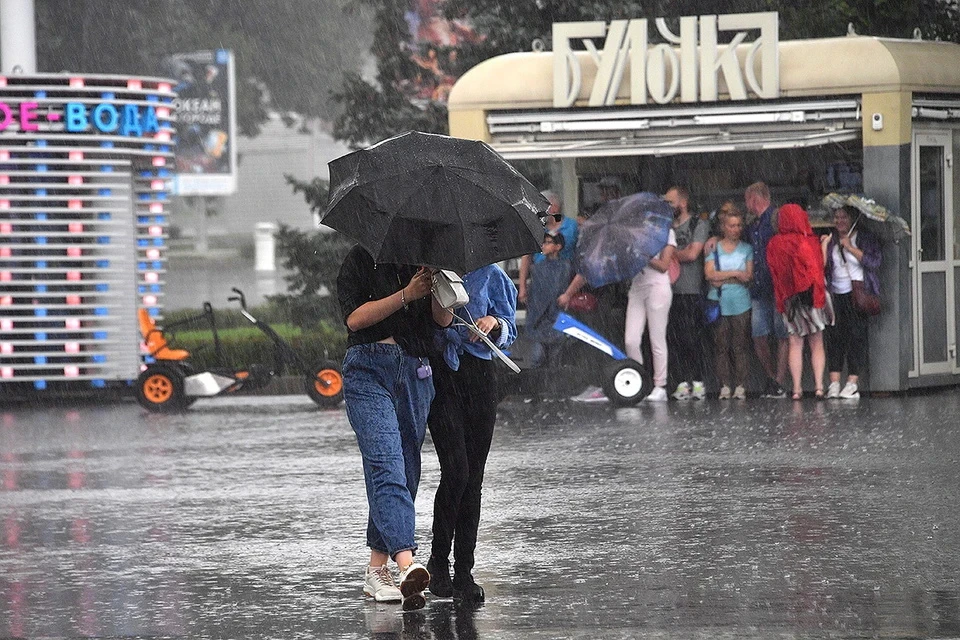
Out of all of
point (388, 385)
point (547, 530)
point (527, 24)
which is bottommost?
point (547, 530)

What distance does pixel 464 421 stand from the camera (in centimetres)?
738

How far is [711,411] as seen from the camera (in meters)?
15.2

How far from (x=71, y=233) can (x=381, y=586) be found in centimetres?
1210

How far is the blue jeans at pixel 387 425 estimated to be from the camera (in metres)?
7.05

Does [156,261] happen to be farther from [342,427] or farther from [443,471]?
[443,471]

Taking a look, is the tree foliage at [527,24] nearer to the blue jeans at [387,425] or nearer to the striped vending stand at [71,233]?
the striped vending stand at [71,233]

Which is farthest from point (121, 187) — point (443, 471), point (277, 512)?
point (443, 471)

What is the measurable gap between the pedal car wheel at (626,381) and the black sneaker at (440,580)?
8.63 meters

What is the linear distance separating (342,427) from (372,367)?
769 cm

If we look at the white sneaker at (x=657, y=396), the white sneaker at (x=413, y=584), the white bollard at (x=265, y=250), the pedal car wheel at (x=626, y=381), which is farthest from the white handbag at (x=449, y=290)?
the white bollard at (x=265, y=250)

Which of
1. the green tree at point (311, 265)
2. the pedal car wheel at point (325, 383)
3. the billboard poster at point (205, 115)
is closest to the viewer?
the pedal car wheel at point (325, 383)

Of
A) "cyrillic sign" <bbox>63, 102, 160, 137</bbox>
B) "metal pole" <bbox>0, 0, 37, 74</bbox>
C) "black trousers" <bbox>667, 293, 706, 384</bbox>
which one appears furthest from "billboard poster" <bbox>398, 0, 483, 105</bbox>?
"black trousers" <bbox>667, 293, 706, 384</bbox>

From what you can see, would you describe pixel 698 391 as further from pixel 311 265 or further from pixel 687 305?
pixel 311 265

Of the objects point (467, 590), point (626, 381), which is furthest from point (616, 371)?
point (467, 590)
